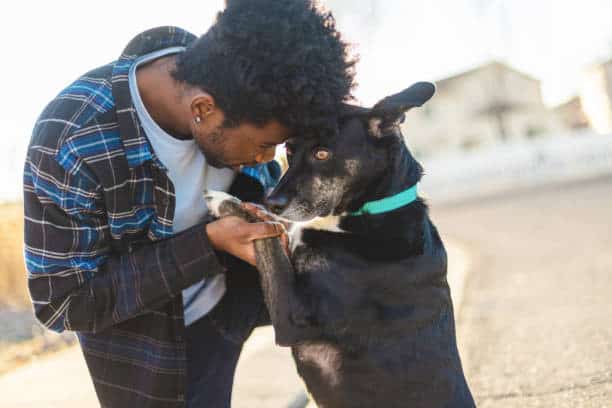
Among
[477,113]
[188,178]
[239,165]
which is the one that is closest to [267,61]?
[239,165]

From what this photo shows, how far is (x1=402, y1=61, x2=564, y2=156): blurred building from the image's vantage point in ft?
131

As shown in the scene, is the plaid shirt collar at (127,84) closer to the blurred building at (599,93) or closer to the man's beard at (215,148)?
the man's beard at (215,148)

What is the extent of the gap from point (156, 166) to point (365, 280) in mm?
857

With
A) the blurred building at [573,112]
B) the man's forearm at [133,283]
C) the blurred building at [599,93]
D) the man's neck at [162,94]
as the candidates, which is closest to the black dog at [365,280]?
the man's forearm at [133,283]

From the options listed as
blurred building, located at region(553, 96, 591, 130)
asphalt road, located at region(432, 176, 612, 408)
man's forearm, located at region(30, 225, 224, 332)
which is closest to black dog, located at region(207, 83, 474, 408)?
man's forearm, located at region(30, 225, 224, 332)

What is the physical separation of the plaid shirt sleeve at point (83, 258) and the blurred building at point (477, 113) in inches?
1496

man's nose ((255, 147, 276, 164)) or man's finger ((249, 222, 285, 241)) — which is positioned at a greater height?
man's nose ((255, 147, 276, 164))

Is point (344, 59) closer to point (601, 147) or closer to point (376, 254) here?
point (376, 254)

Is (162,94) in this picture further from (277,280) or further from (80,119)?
(277,280)

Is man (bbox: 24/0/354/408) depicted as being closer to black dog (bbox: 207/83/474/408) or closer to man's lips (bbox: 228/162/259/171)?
man's lips (bbox: 228/162/259/171)

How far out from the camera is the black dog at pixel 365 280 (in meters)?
2.29

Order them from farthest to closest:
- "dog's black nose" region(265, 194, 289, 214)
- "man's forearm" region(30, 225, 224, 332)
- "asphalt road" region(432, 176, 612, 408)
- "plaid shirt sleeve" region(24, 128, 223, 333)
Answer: "asphalt road" region(432, 176, 612, 408), "dog's black nose" region(265, 194, 289, 214), "man's forearm" region(30, 225, 224, 332), "plaid shirt sleeve" region(24, 128, 223, 333)

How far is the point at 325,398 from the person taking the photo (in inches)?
95.0

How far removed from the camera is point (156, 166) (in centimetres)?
224
